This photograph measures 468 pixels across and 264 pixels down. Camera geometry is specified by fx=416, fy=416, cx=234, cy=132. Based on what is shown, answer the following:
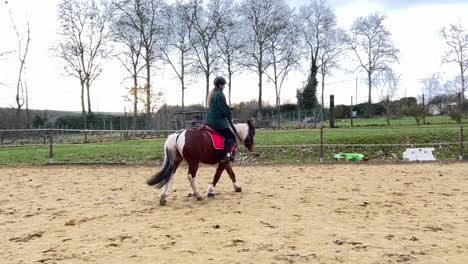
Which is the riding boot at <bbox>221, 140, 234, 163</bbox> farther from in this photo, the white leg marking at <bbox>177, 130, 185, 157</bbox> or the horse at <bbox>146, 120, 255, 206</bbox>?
the white leg marking at <bbox>177, 130, 185, 157</bbox>

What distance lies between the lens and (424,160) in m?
14.2

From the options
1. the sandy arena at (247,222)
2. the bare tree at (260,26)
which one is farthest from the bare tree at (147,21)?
the sandy arena at (247,222)

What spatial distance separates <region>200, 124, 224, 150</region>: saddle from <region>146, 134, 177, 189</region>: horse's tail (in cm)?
59

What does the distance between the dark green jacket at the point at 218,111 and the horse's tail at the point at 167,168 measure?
760mm

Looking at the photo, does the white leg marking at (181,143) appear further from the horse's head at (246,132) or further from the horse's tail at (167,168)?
the horse's head at (246,132)

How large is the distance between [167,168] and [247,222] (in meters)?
2.04

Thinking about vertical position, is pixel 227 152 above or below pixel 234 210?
above

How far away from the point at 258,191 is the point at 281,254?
4094mm

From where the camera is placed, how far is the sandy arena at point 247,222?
4223 millimetres

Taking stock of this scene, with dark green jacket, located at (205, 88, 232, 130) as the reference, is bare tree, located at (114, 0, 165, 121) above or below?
above

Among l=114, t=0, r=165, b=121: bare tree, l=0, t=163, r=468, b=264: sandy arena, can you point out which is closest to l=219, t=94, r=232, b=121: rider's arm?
l=0, t=163, r=468, b=264: sandy arena

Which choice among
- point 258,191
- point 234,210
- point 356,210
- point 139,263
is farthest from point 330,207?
point 139,263

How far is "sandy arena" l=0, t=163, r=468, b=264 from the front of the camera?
422 cm

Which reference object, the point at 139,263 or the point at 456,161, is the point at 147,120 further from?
the point at 139,263
